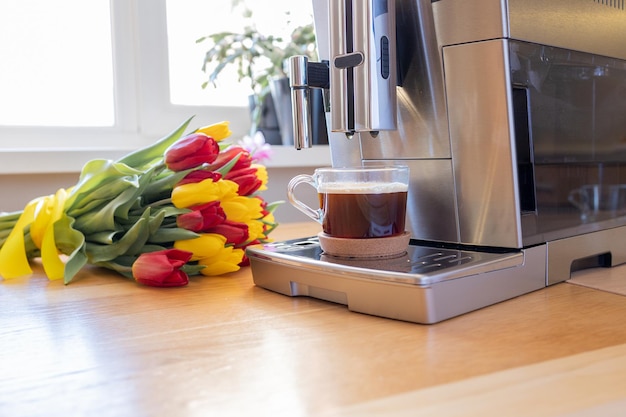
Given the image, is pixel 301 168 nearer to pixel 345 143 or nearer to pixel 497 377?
pixel 345 143

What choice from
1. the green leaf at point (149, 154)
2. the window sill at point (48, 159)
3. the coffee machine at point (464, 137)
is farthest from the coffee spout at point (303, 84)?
the window sill at point (48, 159)

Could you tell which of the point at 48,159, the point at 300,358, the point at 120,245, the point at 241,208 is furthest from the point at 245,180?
the point at 48,159

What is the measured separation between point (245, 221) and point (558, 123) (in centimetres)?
36

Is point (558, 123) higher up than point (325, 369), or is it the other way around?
point (558, 123)

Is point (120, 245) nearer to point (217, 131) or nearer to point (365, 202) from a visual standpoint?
point (217, 131)

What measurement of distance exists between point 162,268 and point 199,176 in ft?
0.39

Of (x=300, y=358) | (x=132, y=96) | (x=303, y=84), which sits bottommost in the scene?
(x=300, y=358)

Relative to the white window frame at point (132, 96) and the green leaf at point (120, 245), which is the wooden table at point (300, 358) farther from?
the white window frame at point (132, 96)

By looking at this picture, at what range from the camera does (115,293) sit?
0.68 m

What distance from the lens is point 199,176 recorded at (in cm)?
74

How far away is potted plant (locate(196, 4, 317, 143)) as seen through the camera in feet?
4.84

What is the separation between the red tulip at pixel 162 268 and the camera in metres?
0.68

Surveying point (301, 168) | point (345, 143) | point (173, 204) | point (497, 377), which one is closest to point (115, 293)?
point (173, 204)

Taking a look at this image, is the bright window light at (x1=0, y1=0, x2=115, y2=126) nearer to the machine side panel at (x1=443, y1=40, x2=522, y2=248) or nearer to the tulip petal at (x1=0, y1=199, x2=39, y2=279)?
the tulip petal at (x1=0, y1=199, x2=39, y2=279)
